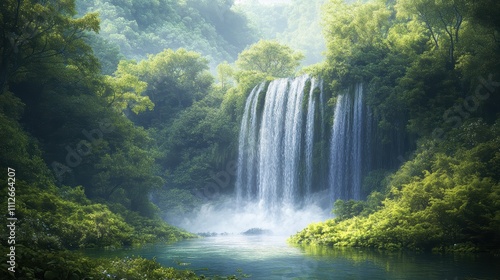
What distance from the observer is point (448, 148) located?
22.0 meters

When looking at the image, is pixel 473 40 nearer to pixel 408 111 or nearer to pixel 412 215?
pixel 408 111

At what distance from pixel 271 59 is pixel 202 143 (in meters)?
14.8

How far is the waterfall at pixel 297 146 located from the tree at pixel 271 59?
14879mm

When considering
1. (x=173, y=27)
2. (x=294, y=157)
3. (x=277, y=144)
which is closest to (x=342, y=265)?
(x=294, y=157)

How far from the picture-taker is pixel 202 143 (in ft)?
148

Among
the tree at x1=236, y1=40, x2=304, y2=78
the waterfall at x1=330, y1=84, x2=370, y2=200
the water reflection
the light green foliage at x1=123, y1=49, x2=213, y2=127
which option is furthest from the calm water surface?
the tree at x1=236, y1=40, x2=304, y2=78

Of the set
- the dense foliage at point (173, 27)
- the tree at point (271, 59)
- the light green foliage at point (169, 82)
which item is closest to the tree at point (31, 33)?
the light green foliage at point (169, 82)

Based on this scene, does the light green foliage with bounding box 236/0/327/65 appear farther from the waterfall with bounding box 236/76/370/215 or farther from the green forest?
the waterfall with bounding box 236/76/370/215

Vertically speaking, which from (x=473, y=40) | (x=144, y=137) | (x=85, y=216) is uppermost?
(x=473, y=40)

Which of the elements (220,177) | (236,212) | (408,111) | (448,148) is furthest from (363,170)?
(220,177)

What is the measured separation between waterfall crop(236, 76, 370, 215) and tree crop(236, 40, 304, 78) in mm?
14879

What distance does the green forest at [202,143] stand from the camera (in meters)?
15.9

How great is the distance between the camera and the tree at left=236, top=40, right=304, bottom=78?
177ft

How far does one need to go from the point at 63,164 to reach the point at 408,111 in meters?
19.0
